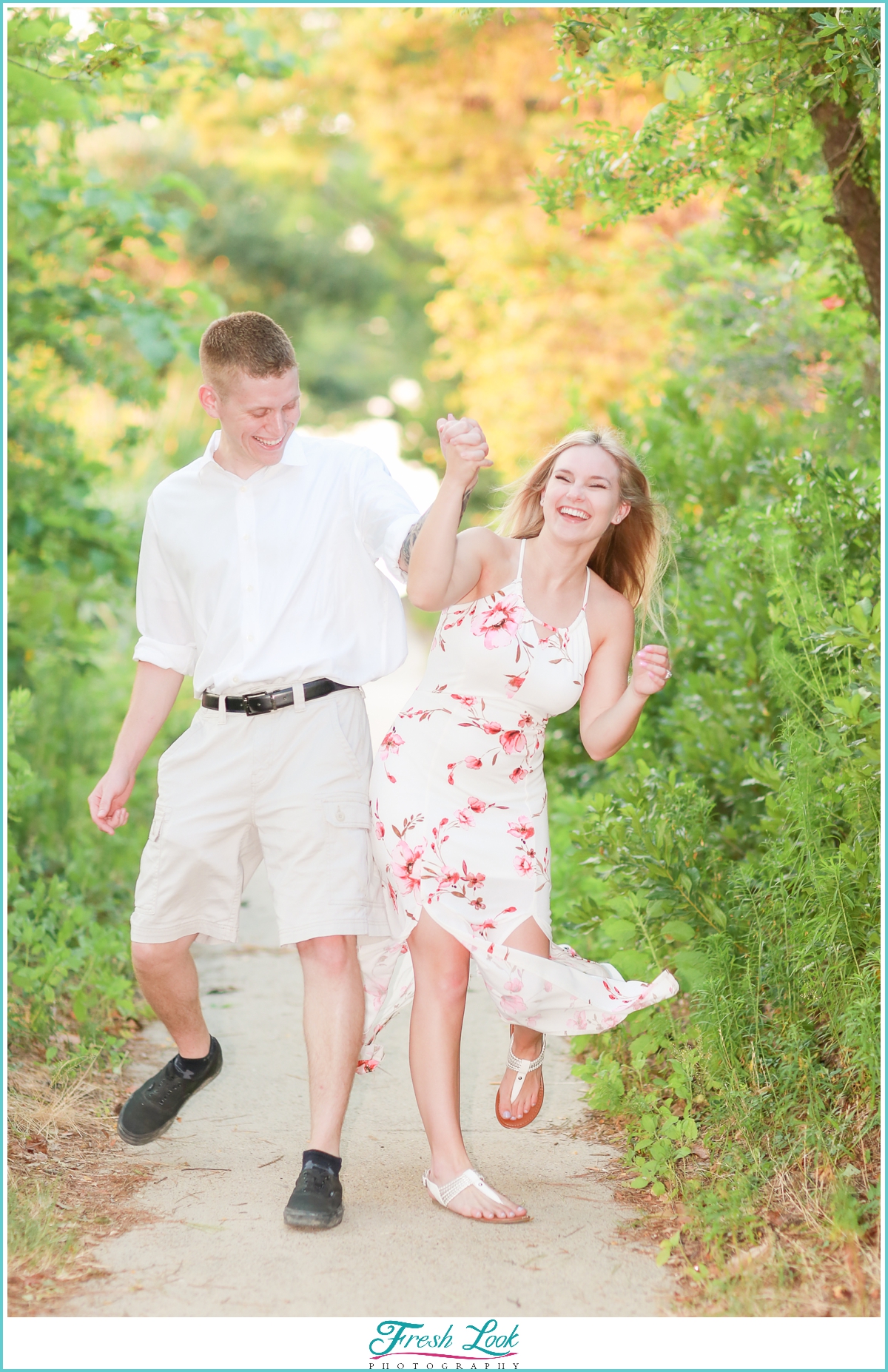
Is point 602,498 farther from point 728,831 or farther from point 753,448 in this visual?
point 753,448

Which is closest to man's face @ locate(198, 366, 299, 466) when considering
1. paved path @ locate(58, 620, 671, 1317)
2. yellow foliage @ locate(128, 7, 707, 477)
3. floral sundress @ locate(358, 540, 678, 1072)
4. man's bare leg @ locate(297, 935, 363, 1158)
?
floral sundress @ locate(358, 540, 678, 1072)

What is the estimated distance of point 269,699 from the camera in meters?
3.38

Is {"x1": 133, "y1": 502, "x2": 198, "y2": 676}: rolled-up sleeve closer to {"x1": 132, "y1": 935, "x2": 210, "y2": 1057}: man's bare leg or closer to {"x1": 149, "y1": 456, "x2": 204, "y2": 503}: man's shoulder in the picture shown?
{"x1": 149, "y1": 456, "x2": 204, "y2": 503}: man's shoulder

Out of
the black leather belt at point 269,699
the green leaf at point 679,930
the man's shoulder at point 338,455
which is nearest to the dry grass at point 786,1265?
the green leaf at point 679,930

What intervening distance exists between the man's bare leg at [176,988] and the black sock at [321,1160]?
57 centimetres

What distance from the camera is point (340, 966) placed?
336 cm

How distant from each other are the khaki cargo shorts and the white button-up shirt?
12cm

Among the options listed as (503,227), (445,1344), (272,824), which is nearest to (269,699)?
(272,824)

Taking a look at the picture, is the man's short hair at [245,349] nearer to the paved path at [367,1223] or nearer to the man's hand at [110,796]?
the man's hand at [110,796]

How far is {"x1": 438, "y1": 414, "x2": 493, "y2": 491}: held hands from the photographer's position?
2986 millimetres

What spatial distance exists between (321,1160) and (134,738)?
1170 millimetres

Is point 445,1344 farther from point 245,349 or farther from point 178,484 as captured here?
point 245,349

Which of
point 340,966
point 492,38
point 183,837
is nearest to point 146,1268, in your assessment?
point 340,966

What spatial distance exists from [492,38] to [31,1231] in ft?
39.9
